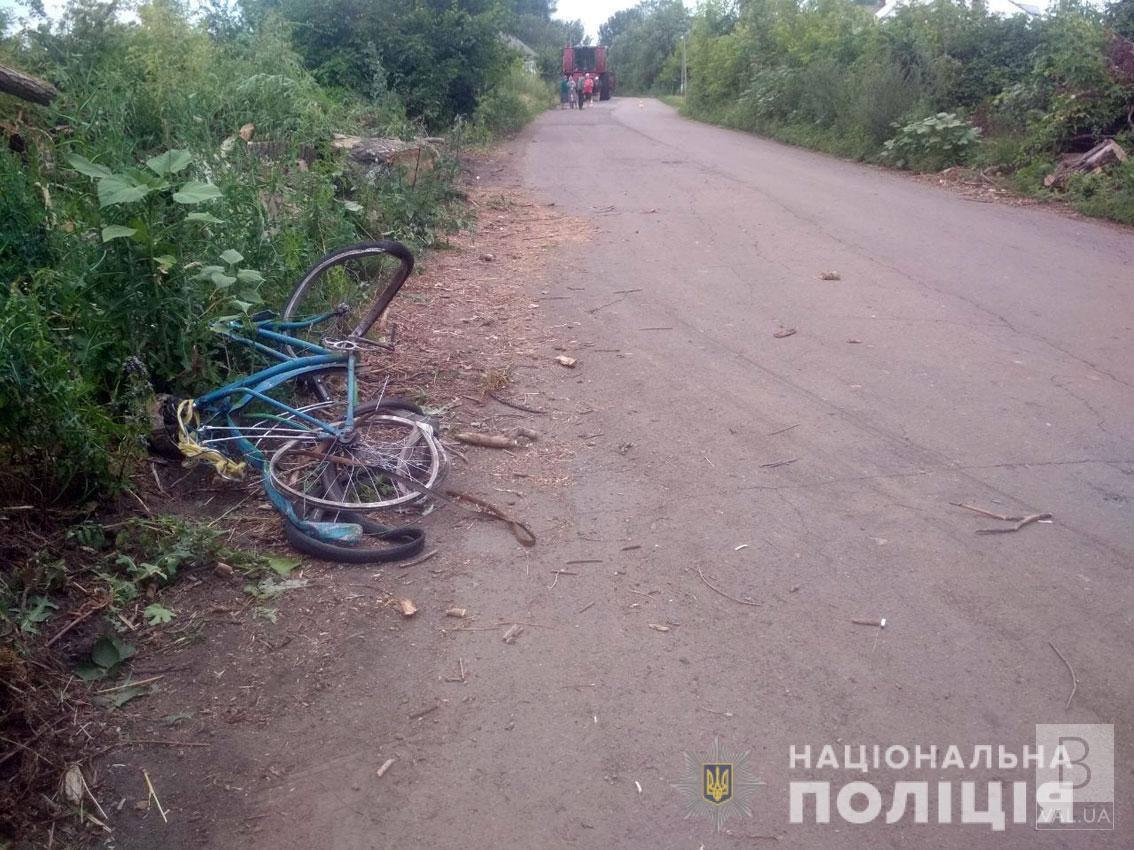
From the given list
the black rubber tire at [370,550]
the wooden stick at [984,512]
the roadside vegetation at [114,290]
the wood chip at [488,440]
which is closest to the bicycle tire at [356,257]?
the roadside vegetation at [114,290]

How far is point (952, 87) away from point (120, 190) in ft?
56.7

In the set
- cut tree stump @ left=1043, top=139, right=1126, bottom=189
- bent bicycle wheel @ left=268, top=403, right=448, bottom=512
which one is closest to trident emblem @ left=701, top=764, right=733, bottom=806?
bent bicycle wheel @ left=268, top=403, right=448, bottom=512

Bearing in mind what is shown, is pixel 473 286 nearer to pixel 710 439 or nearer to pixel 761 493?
pixel 710 439

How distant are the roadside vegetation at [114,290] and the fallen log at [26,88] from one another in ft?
0.45

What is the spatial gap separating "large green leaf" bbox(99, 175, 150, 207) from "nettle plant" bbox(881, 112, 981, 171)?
14.8 m

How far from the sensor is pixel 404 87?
20234 mm

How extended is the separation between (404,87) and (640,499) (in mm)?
17461

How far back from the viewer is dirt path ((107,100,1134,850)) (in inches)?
119

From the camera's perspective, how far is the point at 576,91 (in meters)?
44.4

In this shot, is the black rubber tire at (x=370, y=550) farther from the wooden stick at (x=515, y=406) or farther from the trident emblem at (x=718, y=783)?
the trident emblem at (x=718, y=783)

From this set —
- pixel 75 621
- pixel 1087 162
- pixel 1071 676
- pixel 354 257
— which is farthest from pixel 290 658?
pixel 1087 162

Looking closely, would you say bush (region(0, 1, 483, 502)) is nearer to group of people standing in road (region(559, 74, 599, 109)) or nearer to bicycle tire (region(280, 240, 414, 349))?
bicycle tire (region(280, 240, 414, 349))

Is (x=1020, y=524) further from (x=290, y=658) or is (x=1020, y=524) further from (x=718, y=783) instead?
(x=290, y=658)

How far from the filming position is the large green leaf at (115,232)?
4742 mm
